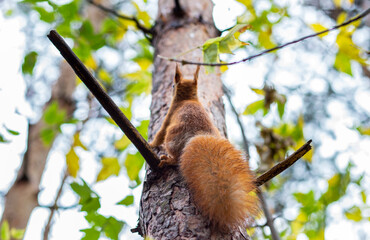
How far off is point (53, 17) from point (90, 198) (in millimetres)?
1858

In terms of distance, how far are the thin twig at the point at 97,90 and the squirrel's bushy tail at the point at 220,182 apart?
24 cm

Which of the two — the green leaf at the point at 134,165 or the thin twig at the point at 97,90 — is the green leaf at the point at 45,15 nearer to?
the green leaf at the point at 134,165

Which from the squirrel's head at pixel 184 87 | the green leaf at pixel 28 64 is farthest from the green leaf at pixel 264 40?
the green leaf at pixel 28 64

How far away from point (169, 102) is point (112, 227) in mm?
911

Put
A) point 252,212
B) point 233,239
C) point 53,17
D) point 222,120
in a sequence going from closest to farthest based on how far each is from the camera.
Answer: point 233,239 < point 252,212 < point 222,120 < point 53,17

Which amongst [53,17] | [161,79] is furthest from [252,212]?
[53,17]

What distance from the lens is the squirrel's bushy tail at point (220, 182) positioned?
1313mm

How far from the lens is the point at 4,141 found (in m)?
2.39

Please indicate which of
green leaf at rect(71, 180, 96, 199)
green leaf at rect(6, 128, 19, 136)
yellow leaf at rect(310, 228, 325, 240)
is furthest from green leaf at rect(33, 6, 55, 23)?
yellow leaf at rect(310, 228, 325, 240)

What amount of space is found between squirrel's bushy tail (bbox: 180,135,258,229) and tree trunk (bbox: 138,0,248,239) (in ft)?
0.20

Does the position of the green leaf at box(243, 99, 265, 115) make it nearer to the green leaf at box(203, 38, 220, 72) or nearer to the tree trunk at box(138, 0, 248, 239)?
the tree trunk at box(138, 0, 248, 239)

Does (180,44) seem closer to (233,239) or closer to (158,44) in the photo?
(158,44)

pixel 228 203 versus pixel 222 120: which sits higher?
pixel 228 203

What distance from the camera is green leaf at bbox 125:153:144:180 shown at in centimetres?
241
